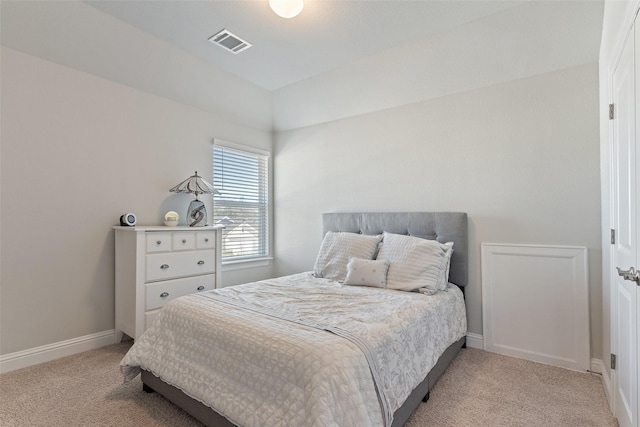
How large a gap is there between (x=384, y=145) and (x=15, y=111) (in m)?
3.18

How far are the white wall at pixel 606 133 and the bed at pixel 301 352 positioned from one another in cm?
92

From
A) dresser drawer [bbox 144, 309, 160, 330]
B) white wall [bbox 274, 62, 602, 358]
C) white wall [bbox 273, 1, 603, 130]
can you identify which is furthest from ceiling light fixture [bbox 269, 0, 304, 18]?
dresser drawer [bbox 144, 309, 160, 330]

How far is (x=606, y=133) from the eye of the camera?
2.06 m

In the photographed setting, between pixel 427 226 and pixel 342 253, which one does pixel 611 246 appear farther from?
pixel 342 253

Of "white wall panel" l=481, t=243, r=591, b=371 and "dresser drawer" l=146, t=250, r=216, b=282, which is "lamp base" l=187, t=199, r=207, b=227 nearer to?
"dresser drawer" l=146, t=250, r=216, b=282

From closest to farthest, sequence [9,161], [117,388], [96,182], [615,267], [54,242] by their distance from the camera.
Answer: [615,267]
[117,388]
[9,161]
[54,242]
[96,182]

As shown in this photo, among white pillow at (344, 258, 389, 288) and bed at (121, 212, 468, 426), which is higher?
white pillow at (344, 258, 389, 288)

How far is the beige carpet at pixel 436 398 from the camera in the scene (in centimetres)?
177

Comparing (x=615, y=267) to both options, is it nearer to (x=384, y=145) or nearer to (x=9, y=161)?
(x=384, y=145)

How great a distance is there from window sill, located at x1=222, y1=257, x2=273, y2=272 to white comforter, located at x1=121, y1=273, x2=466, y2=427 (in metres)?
1.46

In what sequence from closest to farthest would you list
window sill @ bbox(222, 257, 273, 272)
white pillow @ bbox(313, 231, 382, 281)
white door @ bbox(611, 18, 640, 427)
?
white door @ bbox(611, 18, 640, 427) → white pillow @ bbox(313, 231, 382, 281) → window sill @ bbox(222, 257, 273, 272)

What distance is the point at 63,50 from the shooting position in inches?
97.6

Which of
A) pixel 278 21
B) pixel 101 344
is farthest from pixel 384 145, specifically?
pixel 101 344

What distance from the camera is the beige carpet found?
5.82ft
